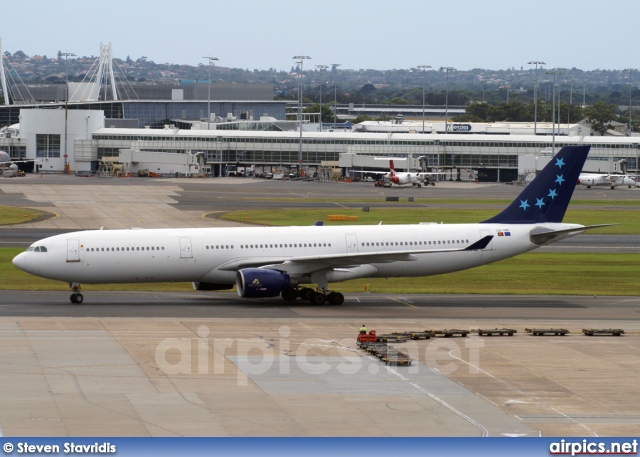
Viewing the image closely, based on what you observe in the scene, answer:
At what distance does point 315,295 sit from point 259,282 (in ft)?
11.3

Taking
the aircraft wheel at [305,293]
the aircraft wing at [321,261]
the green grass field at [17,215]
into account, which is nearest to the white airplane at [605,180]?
the green grass field at [17,215]

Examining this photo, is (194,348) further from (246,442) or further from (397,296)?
(397,296)

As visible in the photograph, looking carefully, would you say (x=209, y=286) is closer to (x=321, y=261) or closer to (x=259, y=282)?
(x=259, y=282)

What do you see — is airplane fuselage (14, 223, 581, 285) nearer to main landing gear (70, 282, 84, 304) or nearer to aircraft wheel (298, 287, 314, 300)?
main landing gear (70, 282, 84, 304)

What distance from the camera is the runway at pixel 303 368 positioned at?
96.6ft

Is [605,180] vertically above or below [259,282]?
above

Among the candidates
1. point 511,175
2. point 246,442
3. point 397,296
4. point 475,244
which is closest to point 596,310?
point 475,244

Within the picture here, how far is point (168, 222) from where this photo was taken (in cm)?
9575

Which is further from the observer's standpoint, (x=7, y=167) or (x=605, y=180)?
(x=7, y=167)

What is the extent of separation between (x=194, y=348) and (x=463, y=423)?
1342 cm

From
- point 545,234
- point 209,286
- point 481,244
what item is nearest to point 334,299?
point 209,286

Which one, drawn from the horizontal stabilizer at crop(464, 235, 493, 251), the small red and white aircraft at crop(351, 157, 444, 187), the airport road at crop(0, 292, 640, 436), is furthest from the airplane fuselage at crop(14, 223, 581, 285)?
the small red and white aircraft at crop(351, 157, 444, 187)

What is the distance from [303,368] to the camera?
120 ft

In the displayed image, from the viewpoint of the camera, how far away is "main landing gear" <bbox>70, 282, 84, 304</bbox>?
51.8 metres
